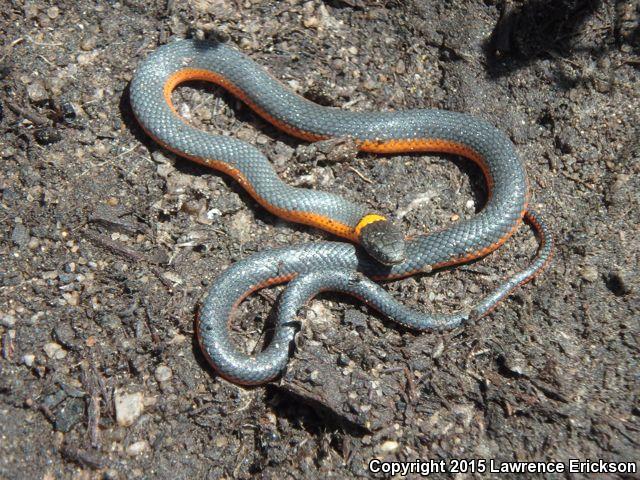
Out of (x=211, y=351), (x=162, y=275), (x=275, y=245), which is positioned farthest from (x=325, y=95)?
(x=211, y=351)

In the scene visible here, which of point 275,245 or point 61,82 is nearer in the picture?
point 275,245

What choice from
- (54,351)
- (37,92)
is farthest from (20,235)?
(37,92)

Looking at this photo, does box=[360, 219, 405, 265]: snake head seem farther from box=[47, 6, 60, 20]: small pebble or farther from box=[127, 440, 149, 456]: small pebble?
box=[47, 6, 60, 20]: small pebble

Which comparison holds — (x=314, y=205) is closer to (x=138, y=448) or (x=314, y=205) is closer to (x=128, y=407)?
(x=128, y=407)

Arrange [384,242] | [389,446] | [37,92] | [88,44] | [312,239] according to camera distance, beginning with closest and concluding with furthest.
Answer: [389,446]
[384,242]
[312,239]
[37,92]
[88,44]

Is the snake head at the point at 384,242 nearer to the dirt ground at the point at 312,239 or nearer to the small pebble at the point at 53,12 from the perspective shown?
the dirt ground at the point at 312,239

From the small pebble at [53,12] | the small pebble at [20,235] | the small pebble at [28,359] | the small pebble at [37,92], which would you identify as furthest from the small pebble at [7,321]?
the small pebble at [53,12]

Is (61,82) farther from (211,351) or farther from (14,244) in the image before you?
(211,351)

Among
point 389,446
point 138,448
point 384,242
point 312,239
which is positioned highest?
point 384,242
